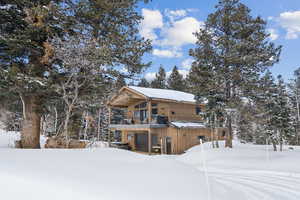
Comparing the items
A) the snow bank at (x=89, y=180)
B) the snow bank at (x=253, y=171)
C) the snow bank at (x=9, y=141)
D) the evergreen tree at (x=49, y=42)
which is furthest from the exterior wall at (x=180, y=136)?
the snow bank at (x=89, y=180)

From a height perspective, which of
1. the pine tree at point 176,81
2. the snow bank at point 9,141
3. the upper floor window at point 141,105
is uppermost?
the pine tree at point 176,81

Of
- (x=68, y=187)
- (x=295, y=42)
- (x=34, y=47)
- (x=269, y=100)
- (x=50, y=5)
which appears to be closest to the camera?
(x=68, y=187)

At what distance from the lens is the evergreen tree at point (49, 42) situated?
6.96 meters

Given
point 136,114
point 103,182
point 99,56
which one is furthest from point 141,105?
point 103,182

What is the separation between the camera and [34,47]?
7.50 metres

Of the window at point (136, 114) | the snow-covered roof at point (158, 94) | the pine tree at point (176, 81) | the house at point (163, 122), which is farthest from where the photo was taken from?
the pine tree at point (176, 81)

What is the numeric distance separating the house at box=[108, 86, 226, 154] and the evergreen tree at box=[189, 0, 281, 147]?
3853 millimetres

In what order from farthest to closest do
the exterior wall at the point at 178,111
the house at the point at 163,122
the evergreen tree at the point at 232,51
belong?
the exterior wall at the point at 178,111, the house at the point at 163,122, the evergreen tree at the point at 232,51

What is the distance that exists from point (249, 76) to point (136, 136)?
44.3 feet

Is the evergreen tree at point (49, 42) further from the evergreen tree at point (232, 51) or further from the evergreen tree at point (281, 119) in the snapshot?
the evergreen tree at point (281, 119)

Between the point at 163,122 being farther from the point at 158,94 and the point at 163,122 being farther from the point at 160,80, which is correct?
the point at 160,80

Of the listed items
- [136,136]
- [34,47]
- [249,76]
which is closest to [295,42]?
[249,76]

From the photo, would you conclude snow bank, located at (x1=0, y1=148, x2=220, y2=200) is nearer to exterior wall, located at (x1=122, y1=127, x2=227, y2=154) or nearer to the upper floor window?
exterior wall, located at (x1=122, y1=127, x2=227, y2=154)

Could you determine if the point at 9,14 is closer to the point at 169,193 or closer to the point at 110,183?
the point at 110,183
